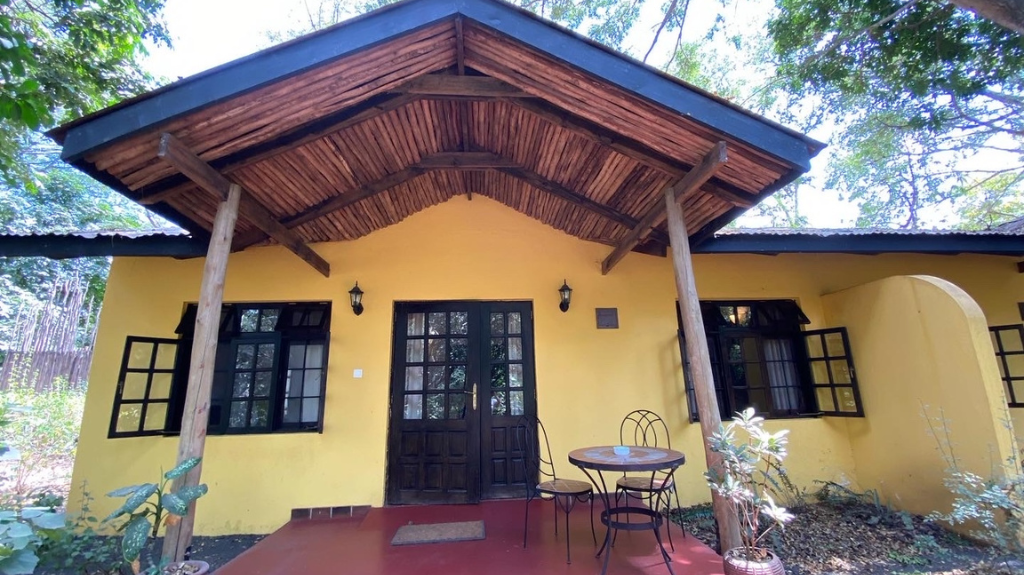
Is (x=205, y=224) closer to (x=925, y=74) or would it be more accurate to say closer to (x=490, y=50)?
(x=490, y=50)

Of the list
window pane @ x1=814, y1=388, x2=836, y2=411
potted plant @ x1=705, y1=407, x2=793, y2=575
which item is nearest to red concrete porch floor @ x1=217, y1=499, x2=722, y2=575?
potted plant @ x1=705, y1=407, x2=793, y2=575

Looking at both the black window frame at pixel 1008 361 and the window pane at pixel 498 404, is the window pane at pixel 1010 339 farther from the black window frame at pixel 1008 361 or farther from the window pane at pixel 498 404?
the window pane at pixel 498 404

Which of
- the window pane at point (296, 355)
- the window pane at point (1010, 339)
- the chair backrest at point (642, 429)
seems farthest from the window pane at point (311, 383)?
the window pane at point (1010, 339)

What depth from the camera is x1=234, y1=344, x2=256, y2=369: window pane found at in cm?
445

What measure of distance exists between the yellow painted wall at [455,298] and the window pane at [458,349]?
508 millimetres

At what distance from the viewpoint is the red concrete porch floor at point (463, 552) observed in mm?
2846

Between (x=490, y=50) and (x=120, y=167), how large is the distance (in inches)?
98.1

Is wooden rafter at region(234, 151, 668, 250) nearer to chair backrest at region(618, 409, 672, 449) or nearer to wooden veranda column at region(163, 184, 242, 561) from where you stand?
wooden veranda column at region(163, 184, 242, 561)

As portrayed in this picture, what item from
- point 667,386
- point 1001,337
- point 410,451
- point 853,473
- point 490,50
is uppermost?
point 490,50

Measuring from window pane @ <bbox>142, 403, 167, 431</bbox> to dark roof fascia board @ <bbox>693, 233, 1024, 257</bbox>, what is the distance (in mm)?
5603

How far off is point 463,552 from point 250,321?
3.34 metres

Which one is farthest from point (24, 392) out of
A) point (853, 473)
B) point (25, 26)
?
point (853, 473)

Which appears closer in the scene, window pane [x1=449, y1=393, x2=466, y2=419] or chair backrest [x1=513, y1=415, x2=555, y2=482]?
chair backrest [x1=513, y1=415, x2=555, y2=482]

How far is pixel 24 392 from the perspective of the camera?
686cm
